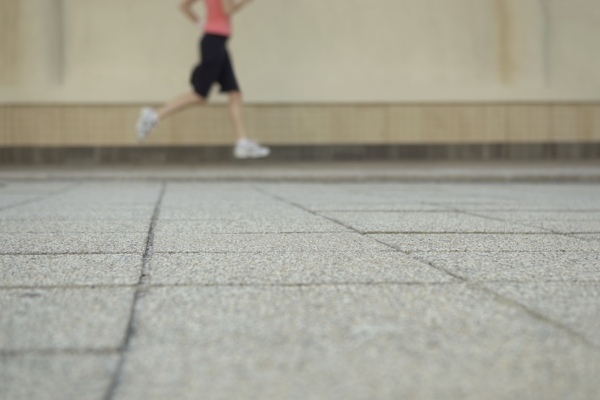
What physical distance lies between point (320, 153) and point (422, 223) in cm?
538

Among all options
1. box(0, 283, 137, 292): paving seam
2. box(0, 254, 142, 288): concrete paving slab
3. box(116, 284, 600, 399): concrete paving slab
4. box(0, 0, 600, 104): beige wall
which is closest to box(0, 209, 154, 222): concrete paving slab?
box(0, 254, 142, 288): concrete paving slab

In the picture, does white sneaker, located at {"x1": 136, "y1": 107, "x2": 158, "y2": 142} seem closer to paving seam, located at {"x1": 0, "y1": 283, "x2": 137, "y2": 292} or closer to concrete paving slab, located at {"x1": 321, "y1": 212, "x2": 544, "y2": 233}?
concrete paving slab, located at {"x1": 321, "y1": 212, "x2": 544, "y2": 233}

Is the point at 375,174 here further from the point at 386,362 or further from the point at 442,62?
the point at 386,362

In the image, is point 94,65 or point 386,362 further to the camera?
point 94,65

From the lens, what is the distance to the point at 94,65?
7.62m

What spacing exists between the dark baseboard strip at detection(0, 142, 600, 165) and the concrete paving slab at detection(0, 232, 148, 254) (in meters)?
5.60

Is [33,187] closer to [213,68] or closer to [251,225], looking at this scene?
[213,68]

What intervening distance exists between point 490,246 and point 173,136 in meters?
6.14

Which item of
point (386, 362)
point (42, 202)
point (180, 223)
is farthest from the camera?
point (42, 202)

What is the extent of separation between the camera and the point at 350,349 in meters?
0.93

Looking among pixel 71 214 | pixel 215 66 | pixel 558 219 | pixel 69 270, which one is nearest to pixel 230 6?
pixel 215 66

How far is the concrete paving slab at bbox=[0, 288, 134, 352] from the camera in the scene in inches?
37.8

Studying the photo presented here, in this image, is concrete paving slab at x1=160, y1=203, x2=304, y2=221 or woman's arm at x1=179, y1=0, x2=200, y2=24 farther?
woman's arm at x1=179, y1=0, x2=200, y2=24


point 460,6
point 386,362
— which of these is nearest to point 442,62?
point 460,6
